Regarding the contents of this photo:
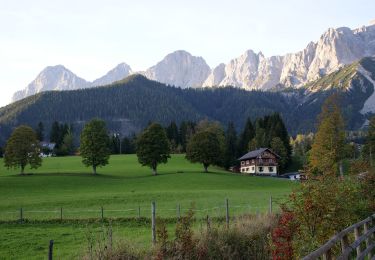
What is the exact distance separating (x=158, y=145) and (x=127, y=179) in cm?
1085

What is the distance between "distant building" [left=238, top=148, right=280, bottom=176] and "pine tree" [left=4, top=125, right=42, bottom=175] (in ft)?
184

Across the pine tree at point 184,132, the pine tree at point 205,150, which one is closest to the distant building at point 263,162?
the pine tree at point 205,150

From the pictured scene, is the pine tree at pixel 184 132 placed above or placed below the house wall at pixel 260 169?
above

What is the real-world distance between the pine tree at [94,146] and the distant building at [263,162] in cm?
4318

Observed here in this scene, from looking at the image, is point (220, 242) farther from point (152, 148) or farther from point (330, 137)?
point (152, 148)

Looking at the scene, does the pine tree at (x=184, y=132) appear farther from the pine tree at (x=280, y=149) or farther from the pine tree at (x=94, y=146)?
the pine tree at (x=94, y=146)

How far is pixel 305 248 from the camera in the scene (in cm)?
1409

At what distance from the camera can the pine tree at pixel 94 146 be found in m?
89.6

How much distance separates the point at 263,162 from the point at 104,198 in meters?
68.1

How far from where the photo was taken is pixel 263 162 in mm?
116000

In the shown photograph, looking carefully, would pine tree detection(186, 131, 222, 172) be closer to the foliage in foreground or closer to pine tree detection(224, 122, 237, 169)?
pine tree detection(224, 122, 237, 169)

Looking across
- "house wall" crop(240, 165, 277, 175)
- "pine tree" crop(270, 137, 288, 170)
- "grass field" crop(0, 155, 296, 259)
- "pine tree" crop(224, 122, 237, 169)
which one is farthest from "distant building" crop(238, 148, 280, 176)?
"grass field" crop(0, 155, 296, 259)

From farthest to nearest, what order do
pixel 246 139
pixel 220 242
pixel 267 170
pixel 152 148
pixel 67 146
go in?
pixel 67 146 → pixel 246 139 → pixel 267 170 → pixel 152 148 → pixel 220 242

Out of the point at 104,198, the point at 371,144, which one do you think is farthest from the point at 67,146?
the point at 104,198
